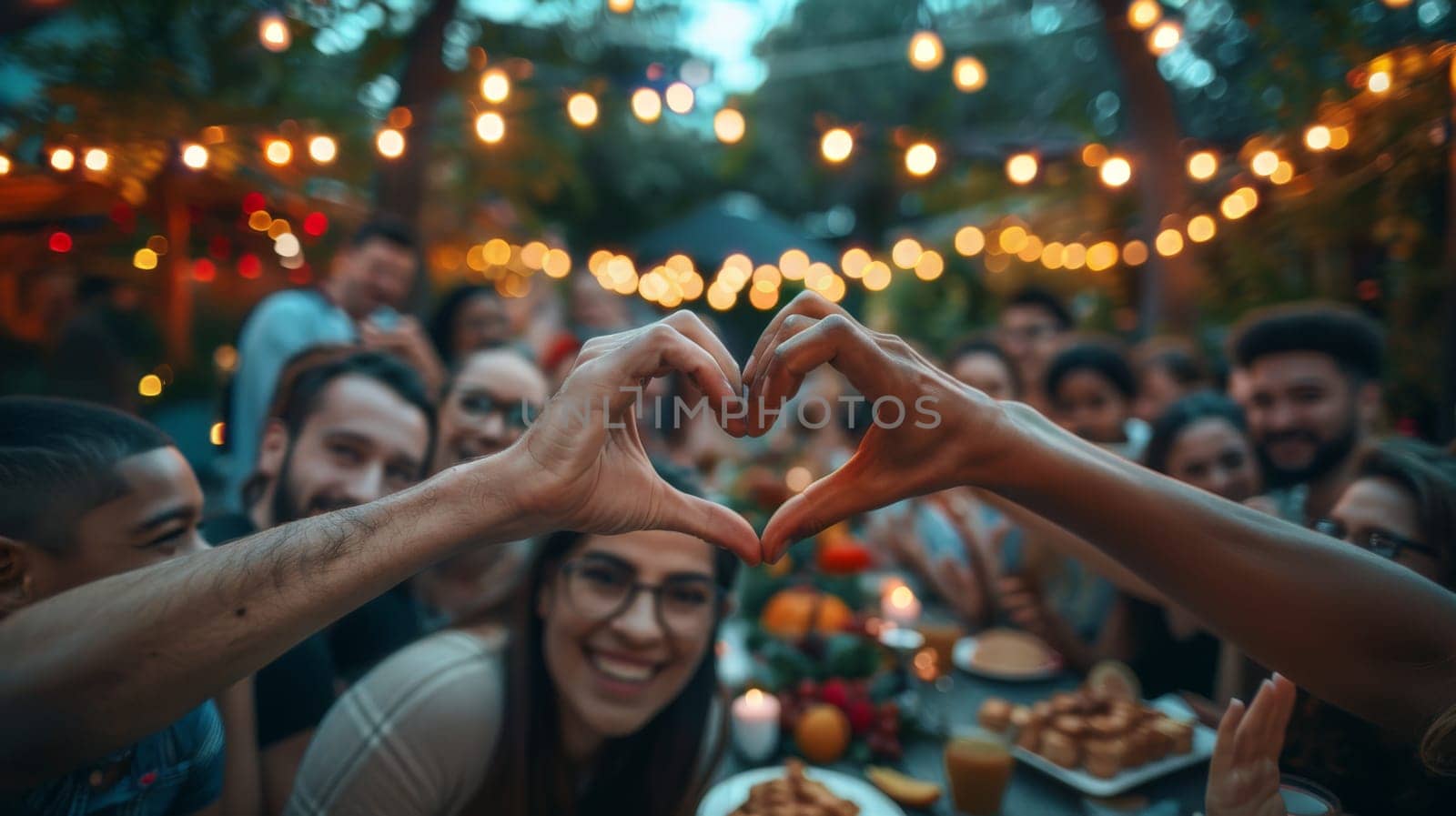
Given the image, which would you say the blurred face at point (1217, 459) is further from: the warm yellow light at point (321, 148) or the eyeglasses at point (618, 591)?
the warm yellow light at point (321, 148)

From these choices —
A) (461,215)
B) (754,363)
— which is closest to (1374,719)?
(754,363)

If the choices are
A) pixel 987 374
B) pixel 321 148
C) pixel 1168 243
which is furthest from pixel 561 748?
pixel 1168 243

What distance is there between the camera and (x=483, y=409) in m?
2.93

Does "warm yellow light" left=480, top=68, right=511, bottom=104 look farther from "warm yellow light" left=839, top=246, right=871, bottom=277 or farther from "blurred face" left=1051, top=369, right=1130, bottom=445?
"warm yellow light" left=839, top=246, right=871, bottom=277

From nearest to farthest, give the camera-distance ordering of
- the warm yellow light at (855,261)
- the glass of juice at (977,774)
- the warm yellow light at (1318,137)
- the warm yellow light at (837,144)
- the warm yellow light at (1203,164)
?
the glass of juice at (977,774)
the warm yellow light at (1318,137)
the warm yellow light at (837,144)
the warm yellow light at (1203,164)
the warm yellow light at (855,261)

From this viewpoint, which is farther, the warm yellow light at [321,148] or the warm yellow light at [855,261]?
the warm yellow light at [855,261]

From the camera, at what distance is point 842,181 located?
776 inches

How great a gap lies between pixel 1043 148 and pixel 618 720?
236 inches

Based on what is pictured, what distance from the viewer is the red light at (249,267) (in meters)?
5.32

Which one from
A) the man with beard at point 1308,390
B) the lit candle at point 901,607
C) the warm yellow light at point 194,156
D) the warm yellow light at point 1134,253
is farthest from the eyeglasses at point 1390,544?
the warm yellow light at point 1134,253

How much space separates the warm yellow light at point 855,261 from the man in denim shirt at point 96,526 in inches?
375

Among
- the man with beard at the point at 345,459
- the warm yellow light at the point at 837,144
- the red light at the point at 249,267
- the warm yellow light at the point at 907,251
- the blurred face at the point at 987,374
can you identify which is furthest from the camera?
the warm yellow light at the point at 907,251

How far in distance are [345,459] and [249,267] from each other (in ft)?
14.0

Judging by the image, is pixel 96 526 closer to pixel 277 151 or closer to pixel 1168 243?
pixel 277 151
